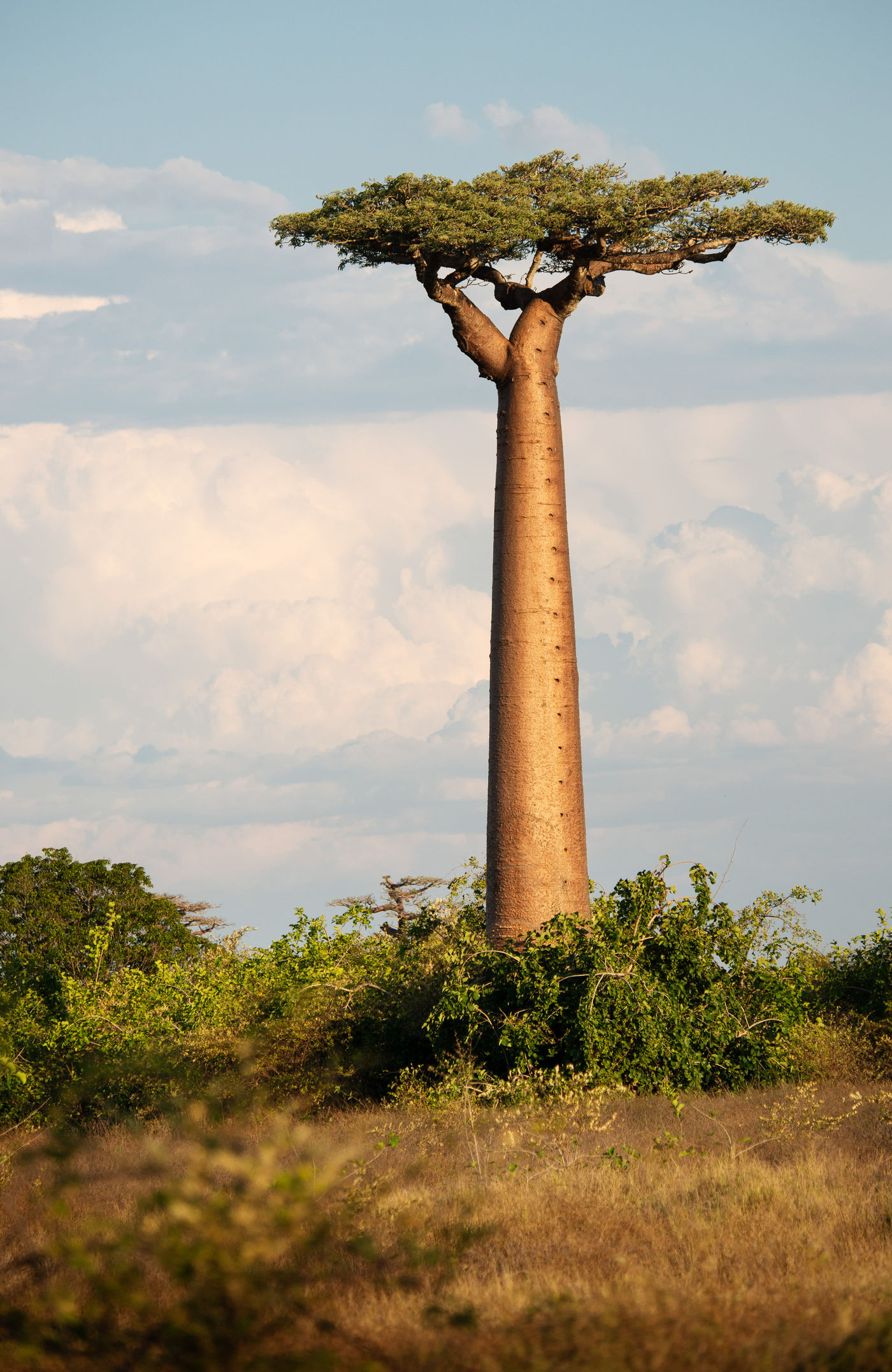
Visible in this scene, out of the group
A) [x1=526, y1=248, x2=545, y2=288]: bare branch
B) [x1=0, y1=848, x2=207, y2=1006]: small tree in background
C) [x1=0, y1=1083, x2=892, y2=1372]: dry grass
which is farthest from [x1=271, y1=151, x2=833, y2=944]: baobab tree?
[x1=0, y1=848, x2=207, y2=1006]: small tree in background

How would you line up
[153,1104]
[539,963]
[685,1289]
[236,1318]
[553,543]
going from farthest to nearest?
[553,543]
[153,1104]
[539,963]
[685,1289]
[236,1318]

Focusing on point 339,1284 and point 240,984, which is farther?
point 240,984

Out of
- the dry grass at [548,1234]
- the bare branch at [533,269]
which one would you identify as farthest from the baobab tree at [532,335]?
the dry grass at [548,1234]

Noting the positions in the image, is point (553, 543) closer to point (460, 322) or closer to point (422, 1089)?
point (460, 322)

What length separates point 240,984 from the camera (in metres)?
17.2

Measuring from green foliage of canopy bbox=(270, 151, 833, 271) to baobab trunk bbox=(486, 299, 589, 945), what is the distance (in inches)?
79.4

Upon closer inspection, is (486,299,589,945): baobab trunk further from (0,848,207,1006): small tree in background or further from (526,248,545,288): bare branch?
(0,848,207,1006): small tree in background

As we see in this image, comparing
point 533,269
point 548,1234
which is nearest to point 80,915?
point 533,269

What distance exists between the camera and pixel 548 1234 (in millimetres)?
8273

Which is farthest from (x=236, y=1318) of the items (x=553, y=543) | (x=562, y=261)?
(x=562, y=261)

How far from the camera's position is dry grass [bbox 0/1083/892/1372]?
525 centimetres

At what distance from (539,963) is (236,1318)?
32.7 ft

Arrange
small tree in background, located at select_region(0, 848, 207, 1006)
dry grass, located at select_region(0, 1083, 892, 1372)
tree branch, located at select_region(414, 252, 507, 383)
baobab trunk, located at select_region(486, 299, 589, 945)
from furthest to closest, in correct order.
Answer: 1. small tree in background, located at select_region(0, 848, 207, 1006)
2. tree branch, located at select_region(414, 252, 507, 383)
3. baobab trunk, located at select_region(486, 299, 589, 945)
4. dry grass, located at select_region(0, 1083, 892, 1372)

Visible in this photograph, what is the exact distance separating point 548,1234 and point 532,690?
9.36 metres
